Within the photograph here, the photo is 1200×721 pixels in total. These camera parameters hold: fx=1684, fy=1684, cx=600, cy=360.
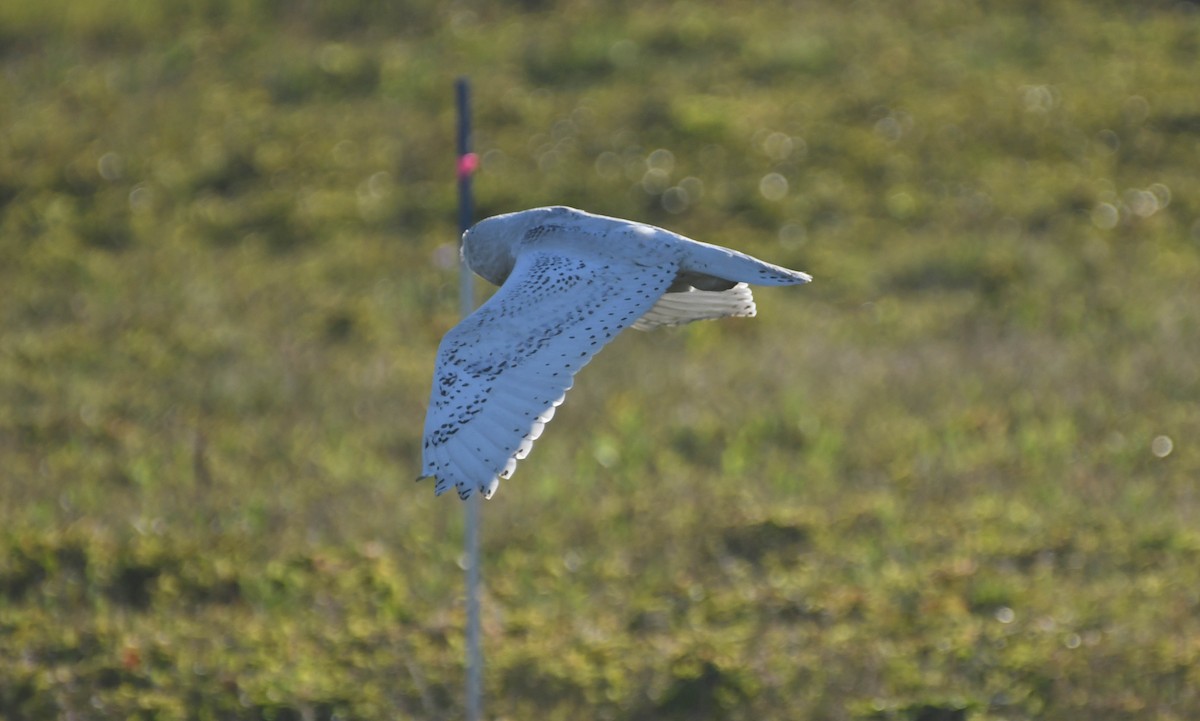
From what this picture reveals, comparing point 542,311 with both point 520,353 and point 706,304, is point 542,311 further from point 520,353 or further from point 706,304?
point 706,304

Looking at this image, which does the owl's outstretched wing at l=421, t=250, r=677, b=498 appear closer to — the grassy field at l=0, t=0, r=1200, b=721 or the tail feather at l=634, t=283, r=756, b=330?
the tail feather at l=634, t=283, r=756, b=330

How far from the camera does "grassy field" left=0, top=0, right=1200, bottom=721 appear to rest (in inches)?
305

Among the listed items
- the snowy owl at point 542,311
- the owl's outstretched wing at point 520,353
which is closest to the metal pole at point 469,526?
the snowy owl at point 542,311

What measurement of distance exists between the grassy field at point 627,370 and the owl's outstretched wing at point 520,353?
279 cm

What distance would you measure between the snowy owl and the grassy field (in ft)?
8.28

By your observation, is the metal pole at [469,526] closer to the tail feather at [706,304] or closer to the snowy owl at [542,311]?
the snowy owl at [542,311]

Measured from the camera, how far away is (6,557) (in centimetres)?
848

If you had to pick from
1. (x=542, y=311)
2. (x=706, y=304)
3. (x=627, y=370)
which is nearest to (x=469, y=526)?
(x=706, y=304)

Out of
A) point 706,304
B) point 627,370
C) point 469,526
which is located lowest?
point 627,370

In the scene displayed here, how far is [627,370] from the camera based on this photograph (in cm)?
1143

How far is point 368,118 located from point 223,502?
7.69 metres

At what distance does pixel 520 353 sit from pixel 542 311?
10.1 inches

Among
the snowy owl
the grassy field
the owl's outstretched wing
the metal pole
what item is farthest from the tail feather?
the grassy field

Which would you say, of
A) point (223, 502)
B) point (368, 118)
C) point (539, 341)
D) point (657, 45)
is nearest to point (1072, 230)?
point (657, 45)
